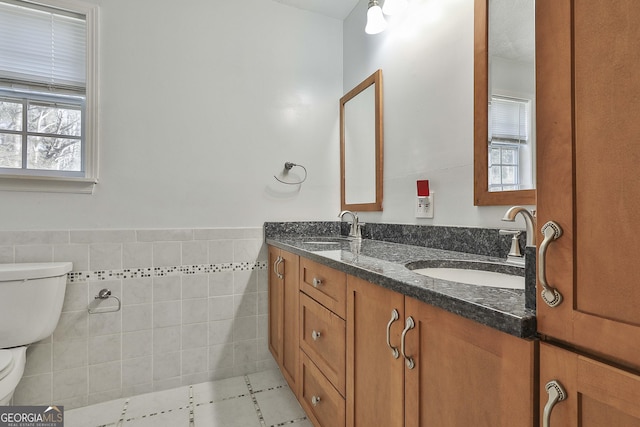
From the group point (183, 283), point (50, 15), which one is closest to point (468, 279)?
point (183, 283)

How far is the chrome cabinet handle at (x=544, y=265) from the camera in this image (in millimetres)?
468

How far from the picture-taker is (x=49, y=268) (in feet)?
4.69

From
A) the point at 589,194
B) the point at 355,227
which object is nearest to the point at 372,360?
the point at 589,194

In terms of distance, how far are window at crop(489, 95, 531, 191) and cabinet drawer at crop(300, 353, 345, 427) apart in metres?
0.95

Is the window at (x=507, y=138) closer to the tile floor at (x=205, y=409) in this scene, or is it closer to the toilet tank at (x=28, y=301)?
the tile floor at (x=205, y=409)

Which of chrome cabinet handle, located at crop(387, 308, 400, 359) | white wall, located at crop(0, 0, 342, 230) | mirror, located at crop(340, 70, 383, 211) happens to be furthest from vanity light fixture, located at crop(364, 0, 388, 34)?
chrome cabinet handle, located at crop(387, 308, 400, 359)

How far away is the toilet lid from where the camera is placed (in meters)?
1.20

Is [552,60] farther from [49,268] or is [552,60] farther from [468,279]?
[49,268]

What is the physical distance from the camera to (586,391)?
1.38 ft

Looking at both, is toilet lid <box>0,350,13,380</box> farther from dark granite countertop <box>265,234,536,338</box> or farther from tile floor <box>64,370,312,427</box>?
dark granite countertop <box>265,234,536,338</box>

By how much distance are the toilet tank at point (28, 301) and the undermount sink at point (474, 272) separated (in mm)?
1609

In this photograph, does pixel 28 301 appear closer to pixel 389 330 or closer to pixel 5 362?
pixel 5 362

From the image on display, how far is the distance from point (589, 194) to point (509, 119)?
75cm

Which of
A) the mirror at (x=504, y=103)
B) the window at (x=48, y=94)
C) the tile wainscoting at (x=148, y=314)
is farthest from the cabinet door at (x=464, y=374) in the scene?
the window at (x=48, y=94)
